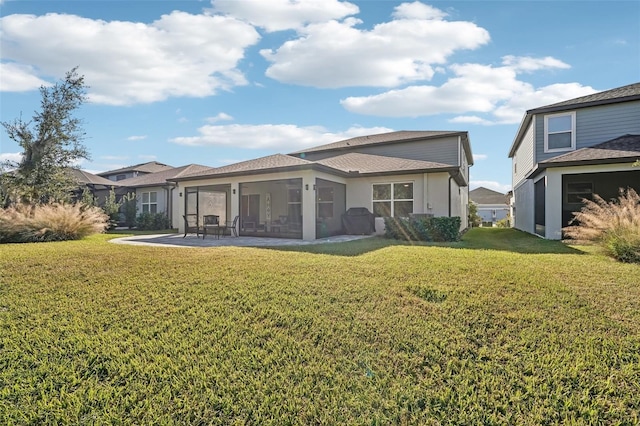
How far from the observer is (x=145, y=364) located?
3463 millimetres

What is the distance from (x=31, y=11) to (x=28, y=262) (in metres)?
7.31

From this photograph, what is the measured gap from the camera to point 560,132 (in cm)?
1474

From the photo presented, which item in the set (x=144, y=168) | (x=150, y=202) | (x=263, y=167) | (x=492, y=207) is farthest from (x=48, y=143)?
(x=492, y=207)

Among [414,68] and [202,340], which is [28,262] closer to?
[202,340]

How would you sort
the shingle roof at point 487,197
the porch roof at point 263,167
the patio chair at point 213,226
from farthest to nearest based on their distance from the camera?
the shingle roof at point 487,197
the patio chair at point 213,226
the porch roof at point 263,167

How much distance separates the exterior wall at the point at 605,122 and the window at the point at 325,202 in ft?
33.3

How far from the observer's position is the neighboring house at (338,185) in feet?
43.5

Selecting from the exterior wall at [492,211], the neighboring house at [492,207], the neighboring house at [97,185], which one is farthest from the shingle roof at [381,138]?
the exterior wall at [492,211]

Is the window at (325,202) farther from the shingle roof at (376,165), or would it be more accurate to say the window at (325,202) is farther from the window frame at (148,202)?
the window frame at (148,202)

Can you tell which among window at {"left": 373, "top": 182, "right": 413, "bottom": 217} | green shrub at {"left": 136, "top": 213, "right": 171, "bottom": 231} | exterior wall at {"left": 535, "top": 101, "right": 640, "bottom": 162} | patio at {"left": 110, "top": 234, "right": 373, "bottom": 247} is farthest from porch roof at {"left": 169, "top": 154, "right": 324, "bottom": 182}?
exterior wall at {"left": 535, "top": 101, "right": 640, "bottom": 162}

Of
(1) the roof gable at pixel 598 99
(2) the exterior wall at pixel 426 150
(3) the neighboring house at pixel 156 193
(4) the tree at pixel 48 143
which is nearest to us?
(1) the roof gable at pixel 598 99

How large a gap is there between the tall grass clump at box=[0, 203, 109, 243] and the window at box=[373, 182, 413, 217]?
11453mm

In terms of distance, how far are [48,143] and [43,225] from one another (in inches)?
296

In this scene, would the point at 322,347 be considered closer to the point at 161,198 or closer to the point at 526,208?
the point at 526,208
